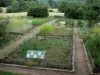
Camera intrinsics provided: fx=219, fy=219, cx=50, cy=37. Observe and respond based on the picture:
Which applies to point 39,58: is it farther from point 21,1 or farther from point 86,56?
point 21,1

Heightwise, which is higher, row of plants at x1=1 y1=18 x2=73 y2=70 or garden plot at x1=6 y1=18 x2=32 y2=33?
garden plot at x1=6 y1=18 x2=32 y2=33

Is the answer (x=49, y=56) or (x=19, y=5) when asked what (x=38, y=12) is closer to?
(x=19, y=5)

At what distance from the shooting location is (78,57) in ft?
40.3

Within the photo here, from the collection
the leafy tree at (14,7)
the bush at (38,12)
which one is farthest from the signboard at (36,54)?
the leafy tree at (14,7)

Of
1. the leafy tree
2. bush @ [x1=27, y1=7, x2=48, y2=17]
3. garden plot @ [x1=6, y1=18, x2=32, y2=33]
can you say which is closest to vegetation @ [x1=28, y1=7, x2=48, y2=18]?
bush @ [x1=27, y1=7, x2=48, y2=17]

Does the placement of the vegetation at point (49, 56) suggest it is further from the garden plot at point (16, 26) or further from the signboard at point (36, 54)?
the garden plot at point (16, 26)

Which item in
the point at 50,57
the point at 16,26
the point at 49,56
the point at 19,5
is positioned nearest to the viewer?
the point at 50,57

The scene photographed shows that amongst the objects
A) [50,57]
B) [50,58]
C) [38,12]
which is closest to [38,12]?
[38,12]

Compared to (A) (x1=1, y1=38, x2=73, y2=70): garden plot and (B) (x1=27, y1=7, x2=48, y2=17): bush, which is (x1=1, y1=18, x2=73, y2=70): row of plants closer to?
(A) (x1=1, y1=38, x2=73, y2=70): garden plot

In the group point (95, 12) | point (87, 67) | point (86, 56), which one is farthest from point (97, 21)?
point (87, 67)

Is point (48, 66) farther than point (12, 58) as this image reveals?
No

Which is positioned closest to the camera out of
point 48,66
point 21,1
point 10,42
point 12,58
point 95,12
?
point 48,66

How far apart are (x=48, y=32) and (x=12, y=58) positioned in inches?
297

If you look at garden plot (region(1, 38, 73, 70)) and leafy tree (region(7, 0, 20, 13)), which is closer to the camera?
garden plot (region(1, 38, 73, 70))
